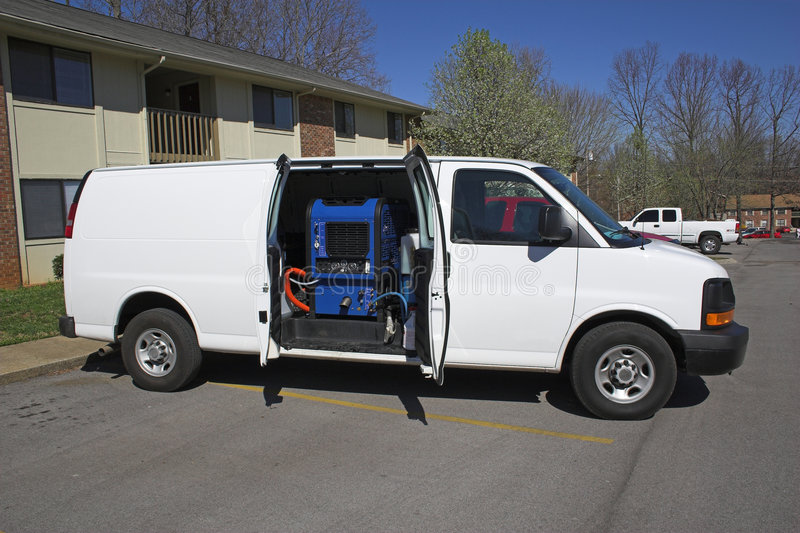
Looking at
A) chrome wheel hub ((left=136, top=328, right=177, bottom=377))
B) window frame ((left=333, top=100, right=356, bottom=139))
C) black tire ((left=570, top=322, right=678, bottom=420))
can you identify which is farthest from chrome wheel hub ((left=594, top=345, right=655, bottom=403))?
window frame ((left=333, top=100, right=356, bottom=139))

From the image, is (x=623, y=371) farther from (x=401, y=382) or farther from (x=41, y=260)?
(x=41, y=260)

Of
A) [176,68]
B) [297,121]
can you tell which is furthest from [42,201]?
[297,121]

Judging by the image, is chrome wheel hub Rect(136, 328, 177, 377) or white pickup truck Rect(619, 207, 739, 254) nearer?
chrome wheel hub Rect(136, 328, 177, 377)

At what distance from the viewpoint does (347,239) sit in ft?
18.6

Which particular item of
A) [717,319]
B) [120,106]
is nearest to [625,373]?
[717,319]

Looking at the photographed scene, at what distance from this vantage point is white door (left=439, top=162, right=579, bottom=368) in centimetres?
470

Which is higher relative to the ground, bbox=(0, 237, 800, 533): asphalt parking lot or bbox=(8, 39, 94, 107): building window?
bbox=(8, 39, 94, 107): building window

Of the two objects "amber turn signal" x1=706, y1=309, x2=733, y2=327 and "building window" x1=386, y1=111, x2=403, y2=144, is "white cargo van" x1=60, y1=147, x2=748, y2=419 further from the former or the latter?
"building window" x1=386, y1=111, x2=403, y2=144

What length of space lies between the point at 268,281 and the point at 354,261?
3.05ft

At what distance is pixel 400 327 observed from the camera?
5.37 meters

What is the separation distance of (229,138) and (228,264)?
41.2 ft

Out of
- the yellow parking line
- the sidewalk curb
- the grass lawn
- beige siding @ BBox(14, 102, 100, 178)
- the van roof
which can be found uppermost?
beige siding @ BBox(14, 102, 100, 178)

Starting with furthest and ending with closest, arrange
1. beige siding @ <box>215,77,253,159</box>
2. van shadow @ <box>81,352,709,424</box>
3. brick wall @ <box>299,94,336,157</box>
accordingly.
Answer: brick wall @ <box>299,94,336,157</box>
beige siding @ <box>215,77,253,159</box>
van shadow @ <box>81,352,709,424</box>

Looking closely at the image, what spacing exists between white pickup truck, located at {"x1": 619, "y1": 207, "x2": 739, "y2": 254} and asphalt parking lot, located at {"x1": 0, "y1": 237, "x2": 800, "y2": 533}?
796 inches
